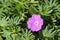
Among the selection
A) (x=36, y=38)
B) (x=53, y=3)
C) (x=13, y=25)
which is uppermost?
(x=53, y=3)

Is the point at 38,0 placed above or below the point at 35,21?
above

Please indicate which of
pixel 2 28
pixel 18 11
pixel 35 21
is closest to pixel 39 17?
pixel 35 21

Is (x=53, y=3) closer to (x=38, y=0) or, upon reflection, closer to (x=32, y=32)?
(x=38, y=0)

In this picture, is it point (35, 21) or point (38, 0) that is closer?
point (35, 21)

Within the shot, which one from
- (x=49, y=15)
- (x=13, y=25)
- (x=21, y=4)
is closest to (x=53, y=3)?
(x=49, y=15)
